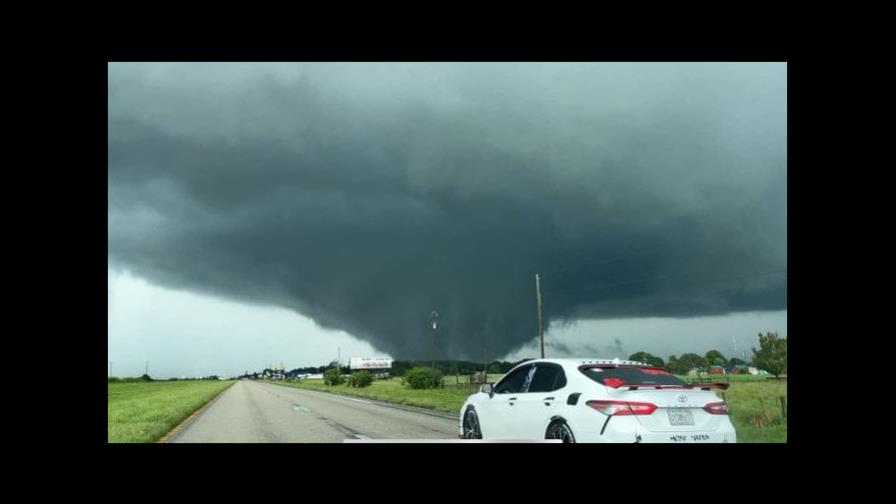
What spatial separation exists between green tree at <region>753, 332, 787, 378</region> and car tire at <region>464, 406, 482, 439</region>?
88756mm

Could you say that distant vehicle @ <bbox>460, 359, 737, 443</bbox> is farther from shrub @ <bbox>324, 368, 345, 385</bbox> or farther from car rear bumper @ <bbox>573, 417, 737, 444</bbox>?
shrub @ <bbox>324, 368, 345, 385</bbox>

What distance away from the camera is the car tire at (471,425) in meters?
11.5

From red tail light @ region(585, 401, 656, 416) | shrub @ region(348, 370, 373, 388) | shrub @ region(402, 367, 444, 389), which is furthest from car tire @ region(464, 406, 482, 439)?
shrub @ region(348, 370, 373, 388)

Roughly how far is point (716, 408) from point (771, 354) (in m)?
97.2

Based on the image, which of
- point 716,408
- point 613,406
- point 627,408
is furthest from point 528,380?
point 716,408

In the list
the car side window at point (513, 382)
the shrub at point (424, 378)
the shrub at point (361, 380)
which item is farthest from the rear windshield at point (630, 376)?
the shrub at point (361, 380)

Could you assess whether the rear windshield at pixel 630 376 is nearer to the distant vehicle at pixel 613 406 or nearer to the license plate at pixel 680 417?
the distant vehicle at pixel 613 406

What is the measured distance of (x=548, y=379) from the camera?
973 cm

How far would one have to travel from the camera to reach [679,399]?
8258 millimetres

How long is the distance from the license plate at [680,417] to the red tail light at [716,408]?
256 millimetres
